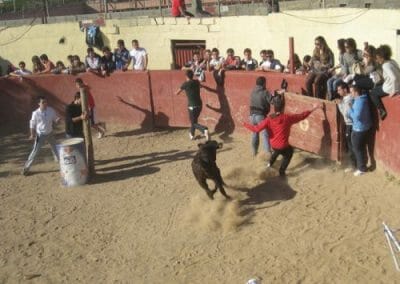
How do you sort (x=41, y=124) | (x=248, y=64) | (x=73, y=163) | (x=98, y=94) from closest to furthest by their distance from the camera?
(x=73, y=163), (x=41, y=124), (x=248, y=64), (x=98, y=94)

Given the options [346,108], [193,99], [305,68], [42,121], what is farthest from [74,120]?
[346,108]

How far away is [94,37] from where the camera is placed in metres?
21.6

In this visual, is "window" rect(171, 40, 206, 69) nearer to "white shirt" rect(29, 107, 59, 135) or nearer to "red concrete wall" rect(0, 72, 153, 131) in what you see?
"red concrete wall" rect(0, 72, 153, 131)

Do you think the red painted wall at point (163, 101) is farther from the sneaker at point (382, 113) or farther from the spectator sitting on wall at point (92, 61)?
the sneaker at point (382, 113)

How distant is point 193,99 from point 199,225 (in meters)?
4.82

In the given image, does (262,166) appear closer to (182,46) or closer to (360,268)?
(360,268)

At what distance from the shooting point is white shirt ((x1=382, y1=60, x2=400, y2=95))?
1012cm

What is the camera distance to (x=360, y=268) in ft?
27.3

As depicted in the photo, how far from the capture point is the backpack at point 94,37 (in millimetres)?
21609

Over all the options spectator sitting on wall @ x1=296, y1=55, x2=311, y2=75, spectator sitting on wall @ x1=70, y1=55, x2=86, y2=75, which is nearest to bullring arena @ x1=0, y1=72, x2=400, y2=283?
spectator sitting on wall @ x1=296, y1=55, x2=311, y2=75

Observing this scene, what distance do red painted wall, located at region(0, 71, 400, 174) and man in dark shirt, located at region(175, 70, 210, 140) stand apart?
2.21 ft

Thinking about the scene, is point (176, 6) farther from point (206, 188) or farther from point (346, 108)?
point (206, 188)

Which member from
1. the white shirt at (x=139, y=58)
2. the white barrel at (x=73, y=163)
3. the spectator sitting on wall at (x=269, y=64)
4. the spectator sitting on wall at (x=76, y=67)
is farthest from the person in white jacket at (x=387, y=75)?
A: the spectator sitting on wall at (x=76, y=67)

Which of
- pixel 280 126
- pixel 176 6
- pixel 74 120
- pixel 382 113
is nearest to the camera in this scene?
pixel 382 113
